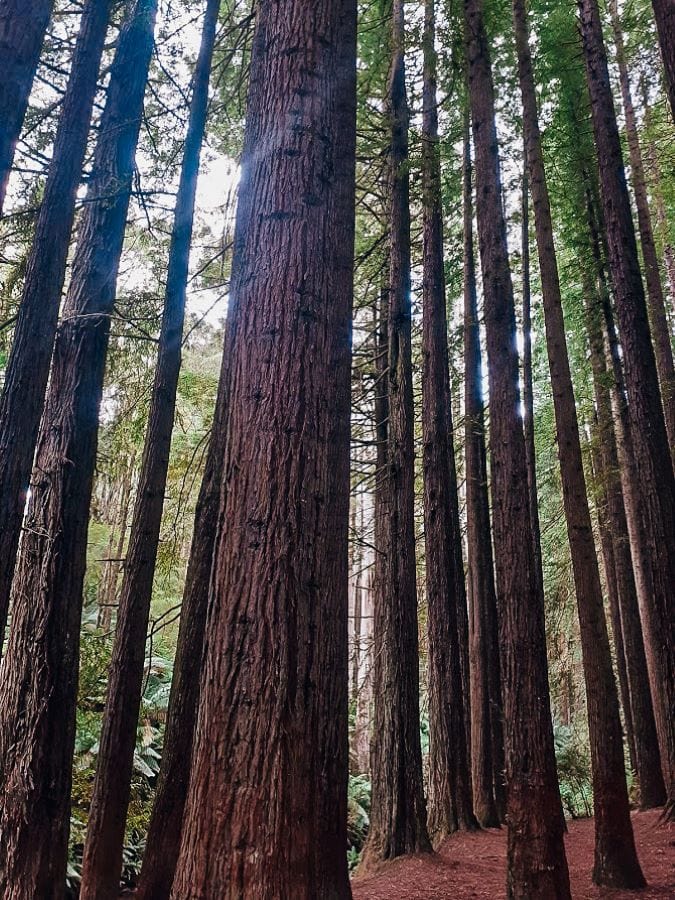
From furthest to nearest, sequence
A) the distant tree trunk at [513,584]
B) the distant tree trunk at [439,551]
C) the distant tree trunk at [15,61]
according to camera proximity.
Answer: the distant tree trunk at [439,551], the distant tree trunk at [513,584], the distant tree trunk at [15,61]

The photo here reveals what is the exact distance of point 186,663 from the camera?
18.6ft

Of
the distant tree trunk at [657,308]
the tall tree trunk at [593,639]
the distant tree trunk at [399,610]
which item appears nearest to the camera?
the tall tree trunk at [593,639]

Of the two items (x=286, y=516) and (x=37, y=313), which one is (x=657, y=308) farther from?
(x=286, y=516)

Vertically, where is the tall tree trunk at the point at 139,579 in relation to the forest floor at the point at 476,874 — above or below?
above

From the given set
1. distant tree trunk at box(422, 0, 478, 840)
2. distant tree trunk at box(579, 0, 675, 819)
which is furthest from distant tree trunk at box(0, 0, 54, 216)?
distant tree trunk at box(579, 0, 675, 819)

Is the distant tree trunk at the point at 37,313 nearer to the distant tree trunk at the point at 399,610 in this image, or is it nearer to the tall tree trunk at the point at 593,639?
the distant tree trunk at the point at 399,610

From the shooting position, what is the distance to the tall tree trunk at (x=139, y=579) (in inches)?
229

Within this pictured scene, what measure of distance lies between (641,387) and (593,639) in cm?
320

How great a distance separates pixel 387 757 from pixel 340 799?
5.58 metres

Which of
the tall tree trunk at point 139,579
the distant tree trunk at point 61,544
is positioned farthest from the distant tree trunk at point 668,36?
the distant tree trunk at point 61,544

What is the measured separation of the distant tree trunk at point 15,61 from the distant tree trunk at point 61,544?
2.03m

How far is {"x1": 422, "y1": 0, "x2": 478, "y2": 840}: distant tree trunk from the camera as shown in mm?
9250

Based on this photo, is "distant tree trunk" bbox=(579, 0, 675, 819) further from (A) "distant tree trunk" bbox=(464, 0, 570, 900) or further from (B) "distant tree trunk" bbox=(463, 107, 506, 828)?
(B) "distant tree trunk" bbox=(463, 107, 506, 828)

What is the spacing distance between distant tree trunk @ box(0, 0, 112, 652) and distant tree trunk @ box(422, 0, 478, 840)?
15.4ft
